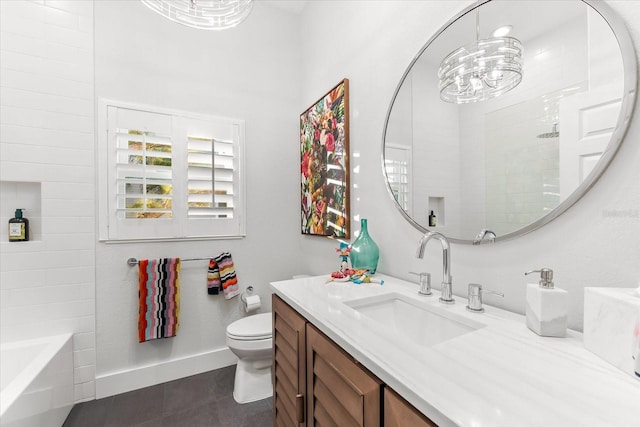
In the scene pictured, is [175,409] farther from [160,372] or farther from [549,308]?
[549,308]

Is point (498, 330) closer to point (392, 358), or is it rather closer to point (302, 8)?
point (392, 358)

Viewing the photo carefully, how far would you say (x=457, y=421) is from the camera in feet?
1.48

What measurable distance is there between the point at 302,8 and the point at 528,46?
223cm

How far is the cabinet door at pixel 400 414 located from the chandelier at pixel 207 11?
1.67m

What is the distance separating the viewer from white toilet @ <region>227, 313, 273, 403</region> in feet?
5.82

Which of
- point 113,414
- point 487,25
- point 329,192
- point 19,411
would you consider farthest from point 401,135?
point 113,414

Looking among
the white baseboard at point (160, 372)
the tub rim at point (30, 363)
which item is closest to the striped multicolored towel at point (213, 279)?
the white baseboard at point (160, 372)

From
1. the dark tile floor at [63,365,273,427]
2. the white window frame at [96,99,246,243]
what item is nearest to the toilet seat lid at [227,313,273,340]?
the dark tile floor at [63,365,273,427]

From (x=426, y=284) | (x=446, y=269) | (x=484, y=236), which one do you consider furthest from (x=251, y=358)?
(x=484, y=236)

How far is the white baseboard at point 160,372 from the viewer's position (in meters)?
1.91

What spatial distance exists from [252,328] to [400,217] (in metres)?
1.22

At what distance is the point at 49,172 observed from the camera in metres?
1.80

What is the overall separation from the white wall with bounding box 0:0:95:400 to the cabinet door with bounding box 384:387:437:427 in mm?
2105

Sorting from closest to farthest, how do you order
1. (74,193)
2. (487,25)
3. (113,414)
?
(487,25) → (113,414) → (74,193)
